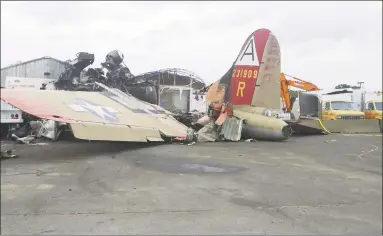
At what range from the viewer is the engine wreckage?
827cm

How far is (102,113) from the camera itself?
9.62 meters

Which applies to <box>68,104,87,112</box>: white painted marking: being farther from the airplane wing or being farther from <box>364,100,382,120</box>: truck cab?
<box>364,100,382,120</box>: truck cab

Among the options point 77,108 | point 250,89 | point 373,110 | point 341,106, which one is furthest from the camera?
point 373,110

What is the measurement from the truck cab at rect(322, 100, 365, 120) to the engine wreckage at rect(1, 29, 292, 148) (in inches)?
281

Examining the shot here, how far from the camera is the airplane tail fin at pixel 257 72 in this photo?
13.1m

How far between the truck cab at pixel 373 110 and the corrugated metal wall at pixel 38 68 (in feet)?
63.4

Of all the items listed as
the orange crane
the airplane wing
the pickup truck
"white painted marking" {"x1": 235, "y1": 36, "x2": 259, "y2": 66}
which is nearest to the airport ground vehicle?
the orange crane

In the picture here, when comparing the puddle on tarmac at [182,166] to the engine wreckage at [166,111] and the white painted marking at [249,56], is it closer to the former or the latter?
the engine wreckage at [166,111]

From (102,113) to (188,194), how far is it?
5201 millimetres

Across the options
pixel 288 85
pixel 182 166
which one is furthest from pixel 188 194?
pixel 288 85

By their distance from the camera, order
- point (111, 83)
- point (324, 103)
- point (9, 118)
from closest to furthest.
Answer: point (111, 83)
point (9, 118)
point (324, 103)

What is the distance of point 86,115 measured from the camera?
898 centimetres

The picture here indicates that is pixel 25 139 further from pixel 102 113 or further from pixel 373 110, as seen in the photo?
pixel 373 110

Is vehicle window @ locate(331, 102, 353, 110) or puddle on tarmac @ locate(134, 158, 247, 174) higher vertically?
vehicle window @ locate(331, 102, 353, 110)
